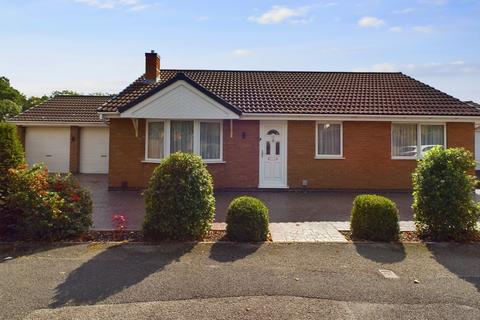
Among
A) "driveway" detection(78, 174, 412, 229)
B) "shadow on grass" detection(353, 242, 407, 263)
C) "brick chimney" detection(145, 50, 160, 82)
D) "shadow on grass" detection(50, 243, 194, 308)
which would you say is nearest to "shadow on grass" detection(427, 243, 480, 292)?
"shadow on grass" detection(353, 242, 407, 263)

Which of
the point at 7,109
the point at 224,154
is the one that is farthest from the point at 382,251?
the point at 7,109

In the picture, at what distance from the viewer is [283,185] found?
13.3 m

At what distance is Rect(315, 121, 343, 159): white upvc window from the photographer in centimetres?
1338

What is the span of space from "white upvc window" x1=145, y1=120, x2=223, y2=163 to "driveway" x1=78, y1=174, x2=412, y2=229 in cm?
154

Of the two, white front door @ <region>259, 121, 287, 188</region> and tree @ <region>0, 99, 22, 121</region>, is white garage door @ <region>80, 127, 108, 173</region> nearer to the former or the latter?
white front door @ <region>259, 121, 287, 188</region>

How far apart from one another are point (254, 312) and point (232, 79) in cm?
1359

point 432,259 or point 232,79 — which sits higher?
point 232,79

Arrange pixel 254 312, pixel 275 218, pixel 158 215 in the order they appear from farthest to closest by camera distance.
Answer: pixel 275 218 → pixel 158 215 → pixel 254 312

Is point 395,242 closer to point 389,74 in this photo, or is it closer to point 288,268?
point 288,268

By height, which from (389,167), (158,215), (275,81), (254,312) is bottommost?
(254,312)

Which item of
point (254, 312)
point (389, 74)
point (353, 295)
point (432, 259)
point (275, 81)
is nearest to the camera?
point (254, 312)

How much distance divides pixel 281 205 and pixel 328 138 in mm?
4080

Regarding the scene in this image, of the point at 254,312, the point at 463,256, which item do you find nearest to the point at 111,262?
the point at 254,312

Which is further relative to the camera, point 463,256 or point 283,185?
point 283,185
